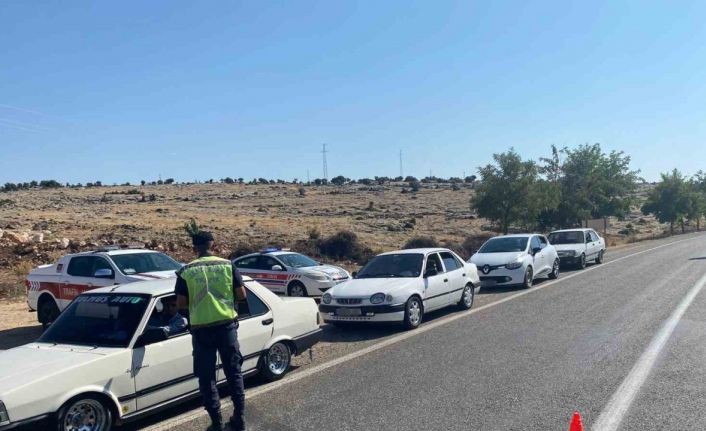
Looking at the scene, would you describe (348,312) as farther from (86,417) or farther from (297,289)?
(86,417)

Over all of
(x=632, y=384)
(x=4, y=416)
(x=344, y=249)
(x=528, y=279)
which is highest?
(x=344, y=249)

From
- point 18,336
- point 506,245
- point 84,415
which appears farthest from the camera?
point 506,245

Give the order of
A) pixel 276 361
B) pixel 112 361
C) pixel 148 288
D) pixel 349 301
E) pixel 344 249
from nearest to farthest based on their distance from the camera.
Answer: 1. pixel 112 361
2. pixel 148 288
3. pixel 276 361
4. pixel 349 301
5. pixel 344 249

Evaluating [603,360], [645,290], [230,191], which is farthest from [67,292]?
[230,191]

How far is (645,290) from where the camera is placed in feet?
51.6

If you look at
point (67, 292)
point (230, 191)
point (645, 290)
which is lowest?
point (645, 290)

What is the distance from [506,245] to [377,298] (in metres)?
8.70

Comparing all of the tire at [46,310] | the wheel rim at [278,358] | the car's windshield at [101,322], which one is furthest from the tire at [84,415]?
the tire at [46,310]

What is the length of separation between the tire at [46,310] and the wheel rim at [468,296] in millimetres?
8118

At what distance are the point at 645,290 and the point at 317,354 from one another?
10.2 meters

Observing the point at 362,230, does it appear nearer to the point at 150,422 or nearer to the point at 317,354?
the point at 317,354

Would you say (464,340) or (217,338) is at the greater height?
(217,338)

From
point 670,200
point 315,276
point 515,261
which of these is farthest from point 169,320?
point 670,200

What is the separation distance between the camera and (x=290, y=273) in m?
16.1
